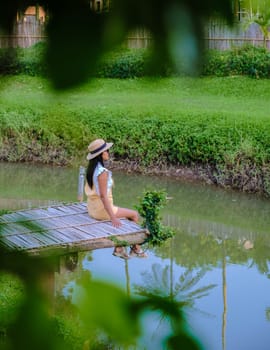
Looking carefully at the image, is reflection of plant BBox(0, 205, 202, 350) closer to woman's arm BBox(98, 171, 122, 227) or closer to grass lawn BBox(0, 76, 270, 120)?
grass lawn BBox(0, 76, 270, 120)

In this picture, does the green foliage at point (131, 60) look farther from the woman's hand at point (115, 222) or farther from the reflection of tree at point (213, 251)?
the reflection of tree at point (213, 251)

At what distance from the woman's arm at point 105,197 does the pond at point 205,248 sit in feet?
1.11

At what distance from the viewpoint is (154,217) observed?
4.64m

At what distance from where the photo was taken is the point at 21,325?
48 cm

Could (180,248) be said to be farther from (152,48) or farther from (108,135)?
(152,48)

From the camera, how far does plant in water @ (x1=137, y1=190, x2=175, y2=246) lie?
183 inches

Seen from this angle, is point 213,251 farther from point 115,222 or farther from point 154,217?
point 115,222

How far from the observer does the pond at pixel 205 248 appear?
448 cm

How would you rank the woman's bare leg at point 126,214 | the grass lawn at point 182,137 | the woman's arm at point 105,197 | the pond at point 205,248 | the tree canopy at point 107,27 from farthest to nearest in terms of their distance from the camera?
the grass lawn at point 182,137
the woman's bare leg at point 126,214
the woman's arm at point 105,197
the pond at point 205,248
the tree canopy at point 107,27

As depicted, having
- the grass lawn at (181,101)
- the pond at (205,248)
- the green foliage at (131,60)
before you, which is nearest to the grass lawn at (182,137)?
the grass lawn at (181,101)

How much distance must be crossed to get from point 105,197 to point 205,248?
151 cm

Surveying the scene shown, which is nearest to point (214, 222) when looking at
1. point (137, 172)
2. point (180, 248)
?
point (180, 248)

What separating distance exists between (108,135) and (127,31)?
6973 millimetres

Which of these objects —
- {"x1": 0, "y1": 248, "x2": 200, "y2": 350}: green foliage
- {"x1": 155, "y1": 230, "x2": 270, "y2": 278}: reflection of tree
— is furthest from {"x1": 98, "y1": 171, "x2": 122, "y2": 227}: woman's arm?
{"x1": 0, "y1": 248, "x2": 200, "y2": 350}: green foliage
